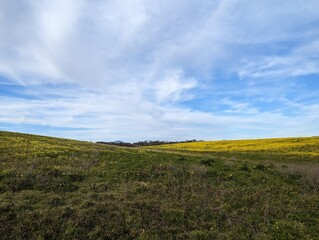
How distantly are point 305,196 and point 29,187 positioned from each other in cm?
1565

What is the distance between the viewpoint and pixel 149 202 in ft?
49.3

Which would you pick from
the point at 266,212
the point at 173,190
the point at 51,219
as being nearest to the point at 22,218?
the point at 51,219

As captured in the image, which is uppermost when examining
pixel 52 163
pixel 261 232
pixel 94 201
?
pixel 52 163

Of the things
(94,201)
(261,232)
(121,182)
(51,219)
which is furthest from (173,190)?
(51,219)

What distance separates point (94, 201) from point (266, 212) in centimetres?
842

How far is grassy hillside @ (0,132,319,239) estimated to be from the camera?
12.4 meters

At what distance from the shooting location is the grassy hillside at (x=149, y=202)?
1241 centimetres

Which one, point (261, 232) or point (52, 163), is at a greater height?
point (52, 163)

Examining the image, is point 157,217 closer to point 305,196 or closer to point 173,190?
point 173,190

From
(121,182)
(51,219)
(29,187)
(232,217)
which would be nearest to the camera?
(51,219)

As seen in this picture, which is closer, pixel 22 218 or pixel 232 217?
pixel 22 218

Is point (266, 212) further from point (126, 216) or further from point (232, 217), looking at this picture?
point (126, 216)

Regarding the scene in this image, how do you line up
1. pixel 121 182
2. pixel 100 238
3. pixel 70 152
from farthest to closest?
pixel 70 152 → pixel 121 182 → pixel 100 238

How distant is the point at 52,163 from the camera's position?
2162cm
